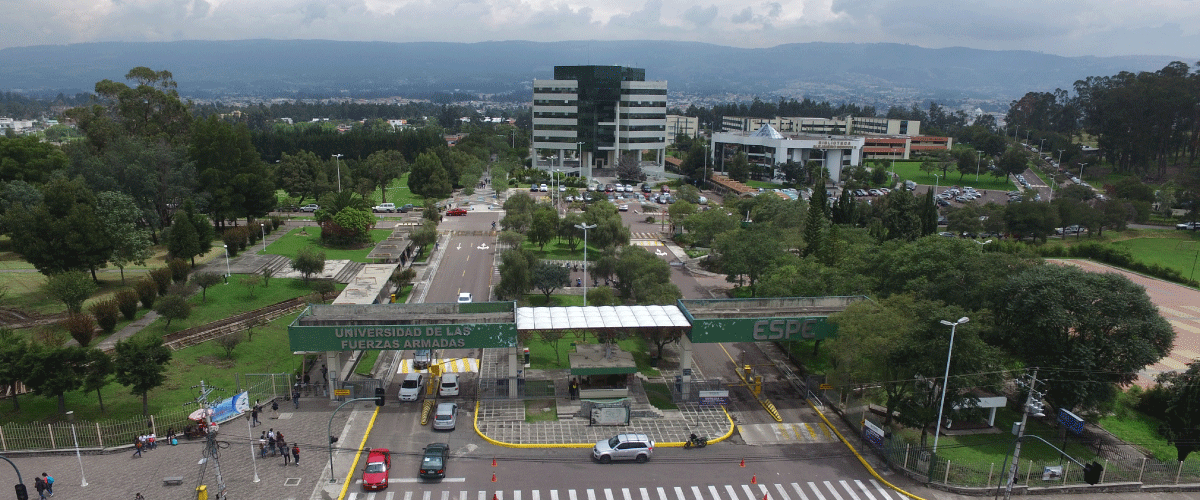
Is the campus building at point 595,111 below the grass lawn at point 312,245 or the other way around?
the other way around

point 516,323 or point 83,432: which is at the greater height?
point 516,323

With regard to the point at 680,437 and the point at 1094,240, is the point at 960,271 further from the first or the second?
the point at 1094,240

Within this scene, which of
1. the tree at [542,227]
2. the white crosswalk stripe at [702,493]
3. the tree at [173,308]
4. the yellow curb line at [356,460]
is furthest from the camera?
the tree at [542,227]

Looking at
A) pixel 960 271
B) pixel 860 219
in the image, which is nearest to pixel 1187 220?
pixel 860 219

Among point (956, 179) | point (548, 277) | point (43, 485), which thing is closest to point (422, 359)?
point (548, 277)

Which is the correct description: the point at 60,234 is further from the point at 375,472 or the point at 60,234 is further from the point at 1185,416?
the point at 1185,416

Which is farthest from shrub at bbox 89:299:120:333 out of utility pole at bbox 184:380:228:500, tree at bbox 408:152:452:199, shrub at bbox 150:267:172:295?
tree at bbox 408:152:452:199

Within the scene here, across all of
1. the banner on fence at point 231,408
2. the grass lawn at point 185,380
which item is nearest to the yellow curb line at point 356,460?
the banner on fence at point 231,408

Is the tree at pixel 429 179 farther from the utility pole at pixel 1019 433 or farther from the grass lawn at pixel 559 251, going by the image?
the utility pole at pixel 1019 433
